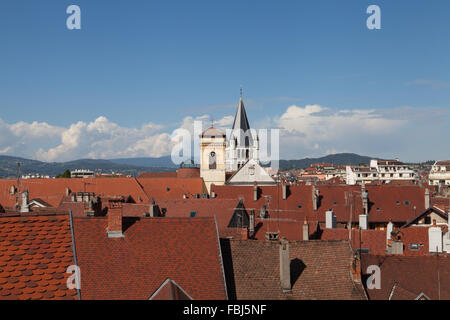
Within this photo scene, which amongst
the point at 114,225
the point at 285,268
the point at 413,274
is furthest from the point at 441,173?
the point at 114,225

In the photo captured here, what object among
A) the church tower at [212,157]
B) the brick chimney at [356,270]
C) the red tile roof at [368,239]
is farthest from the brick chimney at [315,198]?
the brick chimney at [356,270]

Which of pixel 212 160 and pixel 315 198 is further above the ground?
pixel 212 160

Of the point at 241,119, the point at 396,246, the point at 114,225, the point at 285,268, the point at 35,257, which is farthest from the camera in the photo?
the point at 241,119

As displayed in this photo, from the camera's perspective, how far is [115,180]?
7919 cm

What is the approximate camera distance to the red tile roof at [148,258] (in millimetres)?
16422

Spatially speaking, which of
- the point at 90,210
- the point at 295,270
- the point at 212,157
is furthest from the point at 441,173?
the point at 295,270

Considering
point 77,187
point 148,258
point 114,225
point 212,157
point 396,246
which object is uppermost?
point 212,157

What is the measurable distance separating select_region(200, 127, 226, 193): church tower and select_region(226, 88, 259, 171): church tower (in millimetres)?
30263

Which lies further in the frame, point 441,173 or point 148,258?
point 441,173

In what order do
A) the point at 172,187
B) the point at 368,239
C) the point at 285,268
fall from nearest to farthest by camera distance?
the point at 285,268 < the point at 368,239 < the point at 172,187

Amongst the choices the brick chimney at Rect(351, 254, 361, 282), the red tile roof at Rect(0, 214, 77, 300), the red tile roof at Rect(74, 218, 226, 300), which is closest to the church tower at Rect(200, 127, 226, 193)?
the brick chimney at Rect(351, 254, 361, 282)

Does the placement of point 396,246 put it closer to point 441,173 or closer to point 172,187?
point 172,187

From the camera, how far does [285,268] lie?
64.1 ft

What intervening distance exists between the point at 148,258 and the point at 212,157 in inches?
2745
